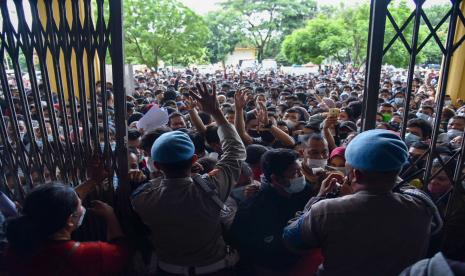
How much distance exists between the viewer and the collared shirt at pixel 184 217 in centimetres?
197

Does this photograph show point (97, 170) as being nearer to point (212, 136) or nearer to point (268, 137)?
point (212, 136)

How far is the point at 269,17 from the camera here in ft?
129

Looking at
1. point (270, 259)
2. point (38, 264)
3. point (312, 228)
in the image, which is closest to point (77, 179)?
point (38, 264)

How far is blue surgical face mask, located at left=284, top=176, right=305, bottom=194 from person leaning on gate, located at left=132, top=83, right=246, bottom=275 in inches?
15.6

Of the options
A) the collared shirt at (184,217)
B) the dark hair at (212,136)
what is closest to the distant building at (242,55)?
the dark hair at (212,136)

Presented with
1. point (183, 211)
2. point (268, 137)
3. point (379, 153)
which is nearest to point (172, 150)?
point (183, 211)

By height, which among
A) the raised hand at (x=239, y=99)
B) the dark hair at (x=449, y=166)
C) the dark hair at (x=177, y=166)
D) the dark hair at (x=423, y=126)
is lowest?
the dark hair at (x=423, y=126)

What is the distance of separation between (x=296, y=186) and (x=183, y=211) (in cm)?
80

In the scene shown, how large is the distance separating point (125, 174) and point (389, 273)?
5.42 feet

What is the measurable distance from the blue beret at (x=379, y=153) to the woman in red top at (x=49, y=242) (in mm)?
1335

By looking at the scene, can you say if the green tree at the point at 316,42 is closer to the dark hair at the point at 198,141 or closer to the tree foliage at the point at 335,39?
Result: the tree foliage at the point at 335,39

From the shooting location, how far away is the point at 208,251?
2.08m

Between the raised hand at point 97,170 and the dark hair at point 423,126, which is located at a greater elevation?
the raised hand at point 97,170

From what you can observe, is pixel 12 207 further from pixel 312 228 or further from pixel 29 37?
pixel 312 228
